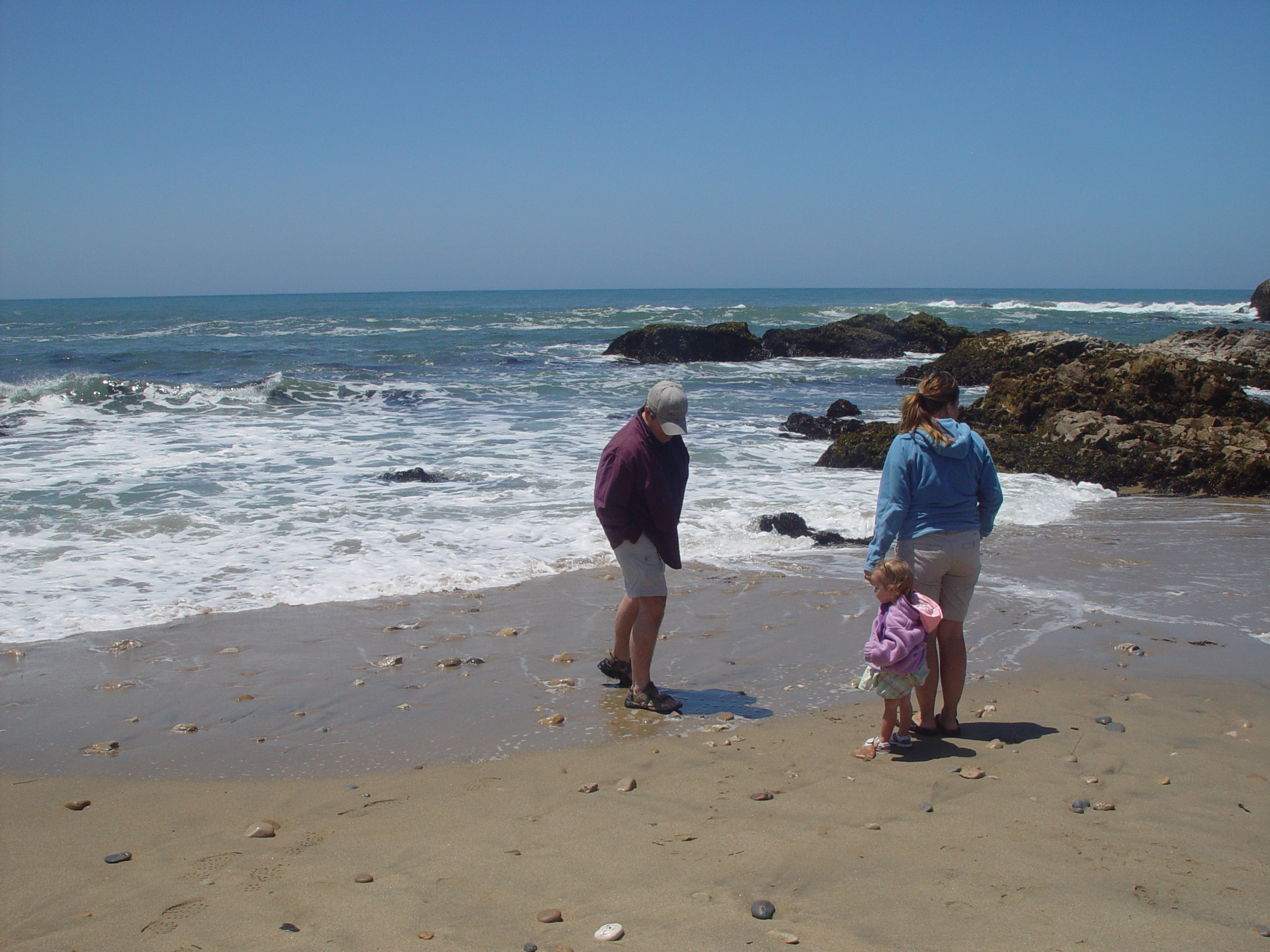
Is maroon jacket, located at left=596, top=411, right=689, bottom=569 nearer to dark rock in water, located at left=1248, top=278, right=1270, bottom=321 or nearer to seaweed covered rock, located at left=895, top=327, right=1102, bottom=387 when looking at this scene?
seaweed covered rock, located at left=895, top=327, right=1102, bottom=387

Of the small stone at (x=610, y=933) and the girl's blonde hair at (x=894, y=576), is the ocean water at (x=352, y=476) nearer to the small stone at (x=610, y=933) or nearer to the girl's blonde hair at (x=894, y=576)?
the girl's blonde hair at (x=894, y=576)

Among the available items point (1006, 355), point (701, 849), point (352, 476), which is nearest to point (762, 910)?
point (701, 849)

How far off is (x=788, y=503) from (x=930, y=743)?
6.06m

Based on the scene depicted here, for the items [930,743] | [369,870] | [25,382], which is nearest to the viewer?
[369,870]

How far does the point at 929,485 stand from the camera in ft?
13.5

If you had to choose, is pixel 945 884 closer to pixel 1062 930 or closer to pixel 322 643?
pixel 1062 930

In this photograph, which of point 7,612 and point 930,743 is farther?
point 7,612

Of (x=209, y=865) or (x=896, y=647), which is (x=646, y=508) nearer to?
(x=896, y=647)

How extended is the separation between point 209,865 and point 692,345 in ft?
96.6

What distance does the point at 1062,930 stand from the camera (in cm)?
271

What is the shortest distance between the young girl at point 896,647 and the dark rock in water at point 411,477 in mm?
8154

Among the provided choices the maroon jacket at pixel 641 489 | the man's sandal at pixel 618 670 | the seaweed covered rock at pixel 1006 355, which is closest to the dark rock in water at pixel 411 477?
the man's sandal at pixel 618 670

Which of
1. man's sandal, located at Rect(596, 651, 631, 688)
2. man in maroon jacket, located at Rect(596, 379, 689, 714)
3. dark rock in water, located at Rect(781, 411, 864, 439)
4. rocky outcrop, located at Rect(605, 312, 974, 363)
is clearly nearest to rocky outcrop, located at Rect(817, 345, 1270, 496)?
dark rock in water, located at Rect(781, 411, 864, 439)

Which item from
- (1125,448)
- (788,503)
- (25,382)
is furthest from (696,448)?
(25,382)
